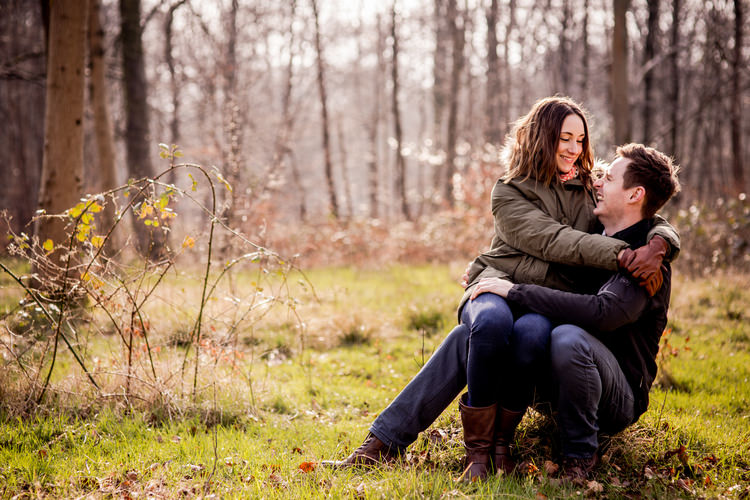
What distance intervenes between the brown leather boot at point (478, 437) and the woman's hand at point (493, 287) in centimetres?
60

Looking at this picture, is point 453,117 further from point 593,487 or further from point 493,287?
point 593,487

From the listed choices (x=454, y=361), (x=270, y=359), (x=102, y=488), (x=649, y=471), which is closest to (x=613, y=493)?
(x=649, y=471)

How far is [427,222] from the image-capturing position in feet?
41.8

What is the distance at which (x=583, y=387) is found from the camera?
2635mm

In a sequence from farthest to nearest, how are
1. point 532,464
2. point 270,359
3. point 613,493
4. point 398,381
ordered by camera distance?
1. point 270,359
2. point 398,381
3. point 532,464
4. point 613,493

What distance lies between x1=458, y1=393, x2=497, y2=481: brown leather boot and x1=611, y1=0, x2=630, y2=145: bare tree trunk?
27.8 ft

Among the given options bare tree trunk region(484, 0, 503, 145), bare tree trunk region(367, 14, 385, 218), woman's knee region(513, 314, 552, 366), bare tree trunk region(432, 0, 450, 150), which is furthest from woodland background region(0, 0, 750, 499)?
bare tree trunk region(432, 0, 450, 150)

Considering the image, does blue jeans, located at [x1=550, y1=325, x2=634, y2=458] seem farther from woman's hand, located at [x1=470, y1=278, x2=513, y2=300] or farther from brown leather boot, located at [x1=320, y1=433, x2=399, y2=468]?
brown leather boot, located at [x1=320, y1=433, x2=399, y2=468]

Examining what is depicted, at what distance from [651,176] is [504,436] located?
1582mm

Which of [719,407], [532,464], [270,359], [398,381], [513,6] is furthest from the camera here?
[513,6]

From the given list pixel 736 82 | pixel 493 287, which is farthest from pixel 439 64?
pixel 493 287

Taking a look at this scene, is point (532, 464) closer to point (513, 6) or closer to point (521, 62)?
point (513, 6)

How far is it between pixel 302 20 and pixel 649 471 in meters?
20.0

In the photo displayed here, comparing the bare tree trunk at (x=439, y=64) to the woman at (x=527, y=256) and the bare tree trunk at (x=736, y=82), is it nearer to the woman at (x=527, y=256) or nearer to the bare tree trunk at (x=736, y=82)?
the bare tree trunk at (x=736, y=82)
